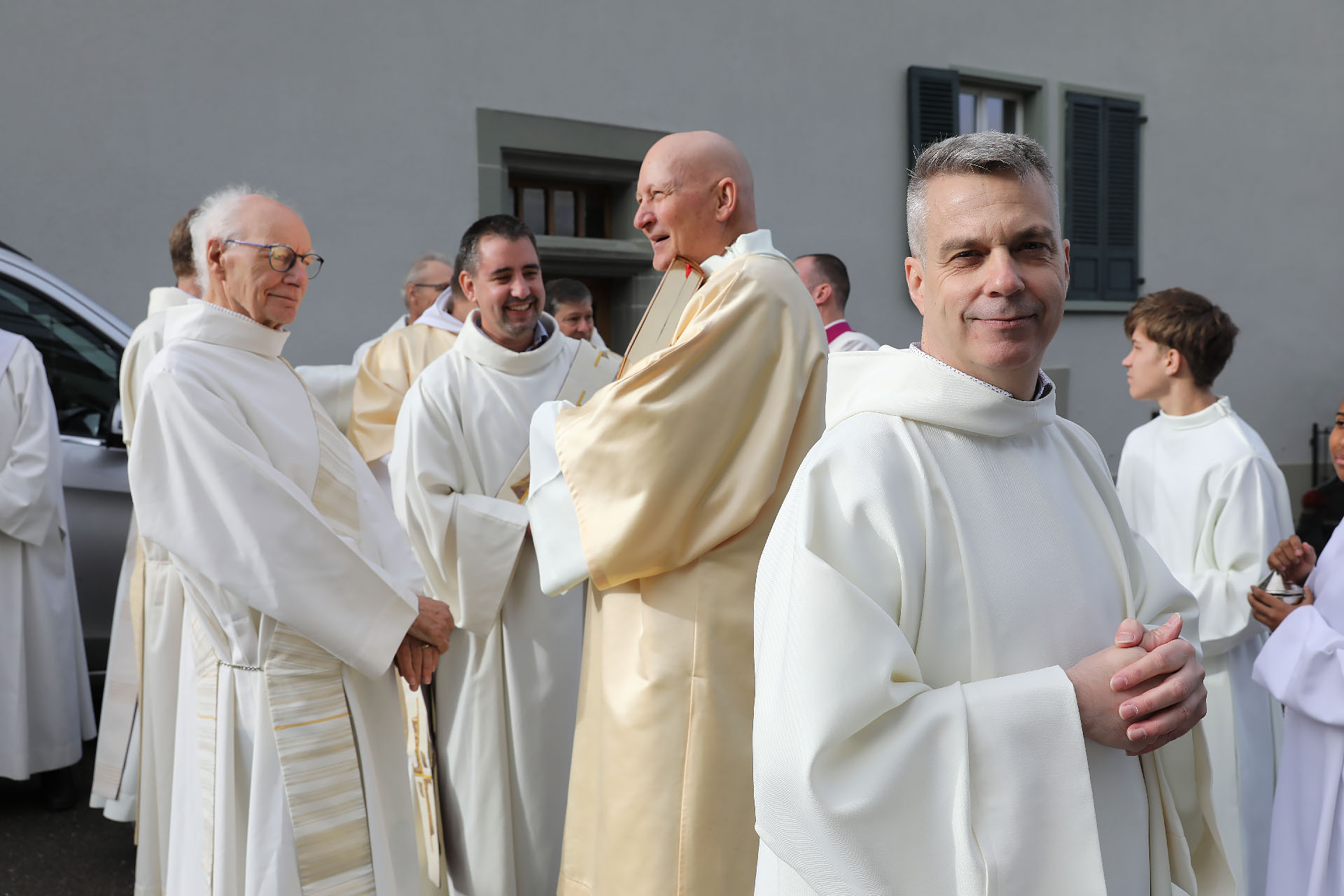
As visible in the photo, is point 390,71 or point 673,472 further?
point 390,71

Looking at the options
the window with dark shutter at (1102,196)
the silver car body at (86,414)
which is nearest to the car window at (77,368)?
the silver car body at (86,414)

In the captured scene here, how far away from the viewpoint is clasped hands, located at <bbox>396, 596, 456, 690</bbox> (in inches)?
96.6

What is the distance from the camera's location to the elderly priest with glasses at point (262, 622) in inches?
88.0

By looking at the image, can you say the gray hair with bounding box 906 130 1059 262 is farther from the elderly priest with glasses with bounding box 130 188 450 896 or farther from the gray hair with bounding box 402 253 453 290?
the gray hair with bounding box 402 253 453 290

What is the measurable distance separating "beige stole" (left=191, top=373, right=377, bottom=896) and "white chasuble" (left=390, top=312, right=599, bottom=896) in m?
0.72

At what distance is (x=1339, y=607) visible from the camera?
A: 2260 mm

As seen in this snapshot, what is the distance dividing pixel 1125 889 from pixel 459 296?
357 cm

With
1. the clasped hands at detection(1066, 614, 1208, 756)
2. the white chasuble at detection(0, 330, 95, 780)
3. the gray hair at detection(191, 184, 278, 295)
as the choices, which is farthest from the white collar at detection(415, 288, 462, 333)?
the clasped hands at detection(1066, 614, 1208, 756)

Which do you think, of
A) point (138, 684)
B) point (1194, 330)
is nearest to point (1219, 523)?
point (1194, 330)

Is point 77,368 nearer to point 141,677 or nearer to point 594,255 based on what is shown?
point 141,677

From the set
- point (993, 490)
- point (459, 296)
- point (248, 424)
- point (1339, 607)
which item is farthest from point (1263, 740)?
point (459, 296)

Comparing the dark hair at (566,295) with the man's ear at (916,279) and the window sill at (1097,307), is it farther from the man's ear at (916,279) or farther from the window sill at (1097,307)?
the window sill at (1097,307)

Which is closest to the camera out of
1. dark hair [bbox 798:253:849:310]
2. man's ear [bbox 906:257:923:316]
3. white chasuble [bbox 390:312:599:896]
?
man's ear [bbox 906:257:923:316]

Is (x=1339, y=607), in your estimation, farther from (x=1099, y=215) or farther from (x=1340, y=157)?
(x=1340, y=157)
